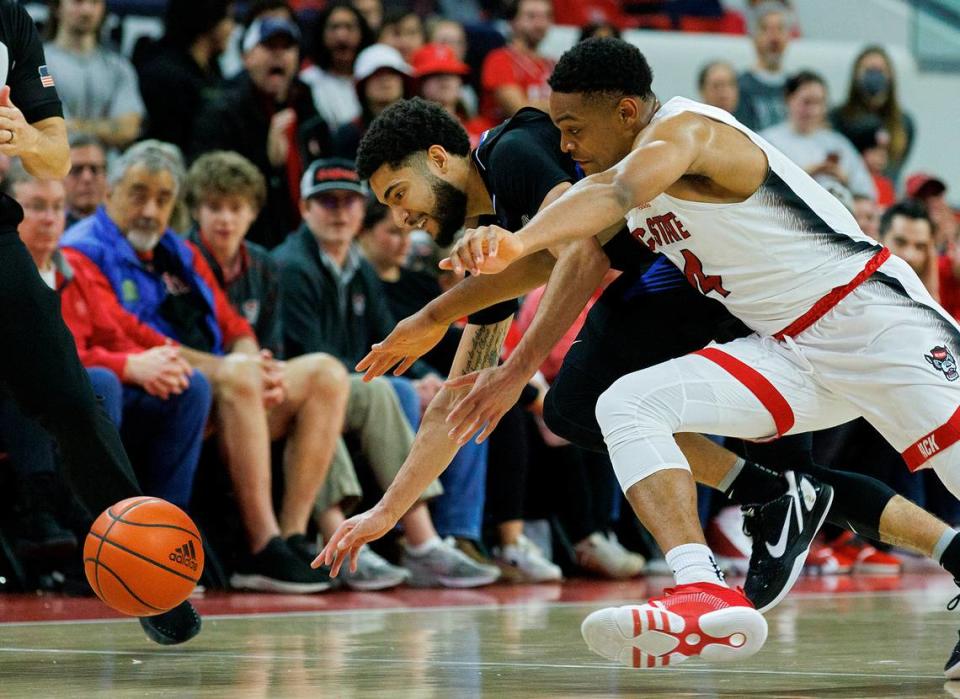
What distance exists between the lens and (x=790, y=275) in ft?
14.3

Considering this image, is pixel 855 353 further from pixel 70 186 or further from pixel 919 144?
pixel 919 144

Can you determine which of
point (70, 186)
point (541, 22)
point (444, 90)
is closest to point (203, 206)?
point (70, 186)

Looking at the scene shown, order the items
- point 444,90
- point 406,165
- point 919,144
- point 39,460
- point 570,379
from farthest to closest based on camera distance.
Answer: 1. point 919,144
2. point 444,90
3. point 39,460
4. point 570,379
5. point 406,165

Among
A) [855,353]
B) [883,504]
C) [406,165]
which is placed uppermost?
[406,165]

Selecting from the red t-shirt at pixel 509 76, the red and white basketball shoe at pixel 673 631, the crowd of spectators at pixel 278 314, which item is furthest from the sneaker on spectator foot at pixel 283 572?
the red t-shirt at pixel 509 76

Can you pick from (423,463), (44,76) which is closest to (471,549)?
(423,463)

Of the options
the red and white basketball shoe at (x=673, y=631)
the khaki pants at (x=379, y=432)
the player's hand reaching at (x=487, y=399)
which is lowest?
the khaki pants at (x=379, y=432)

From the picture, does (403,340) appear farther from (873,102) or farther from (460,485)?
(873,102)

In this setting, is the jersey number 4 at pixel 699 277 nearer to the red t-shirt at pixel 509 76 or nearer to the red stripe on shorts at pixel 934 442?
the red stripe on shorts at pixel 934 442

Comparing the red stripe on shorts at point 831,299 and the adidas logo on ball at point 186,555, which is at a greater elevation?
the red stripe on shorts at point 831,299

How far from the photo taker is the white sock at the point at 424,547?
25.6 ft

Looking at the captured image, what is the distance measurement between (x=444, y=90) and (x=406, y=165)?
548cm

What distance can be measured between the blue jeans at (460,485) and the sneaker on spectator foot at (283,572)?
3.29ft

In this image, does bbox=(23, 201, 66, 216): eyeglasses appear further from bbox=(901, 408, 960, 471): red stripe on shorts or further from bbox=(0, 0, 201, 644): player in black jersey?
bbox=(901, 408, 960, 471): red stripe on shorts
